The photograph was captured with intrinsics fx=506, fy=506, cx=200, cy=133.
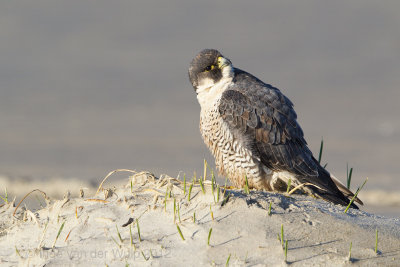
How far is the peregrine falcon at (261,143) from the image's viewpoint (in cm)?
657

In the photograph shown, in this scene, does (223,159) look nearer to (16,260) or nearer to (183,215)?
(183,215)

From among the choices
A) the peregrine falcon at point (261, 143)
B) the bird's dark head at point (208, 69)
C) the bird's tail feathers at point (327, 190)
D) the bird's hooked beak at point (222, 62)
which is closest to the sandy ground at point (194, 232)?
the bird's tail feathers at point (327, 190)

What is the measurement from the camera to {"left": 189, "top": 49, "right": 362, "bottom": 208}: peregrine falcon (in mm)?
6566

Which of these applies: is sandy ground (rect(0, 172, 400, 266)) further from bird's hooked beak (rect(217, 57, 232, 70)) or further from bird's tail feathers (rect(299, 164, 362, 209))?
bird's hooked beak (rect(217, 57, 232, 70))

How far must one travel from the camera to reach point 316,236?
4461mm

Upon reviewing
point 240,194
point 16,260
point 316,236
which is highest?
point 240,194

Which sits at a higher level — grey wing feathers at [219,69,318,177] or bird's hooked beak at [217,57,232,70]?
bird's hooked beak at [217,57,232,70]

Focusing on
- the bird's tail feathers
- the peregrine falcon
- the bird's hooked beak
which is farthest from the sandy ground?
the bird's hooked beak

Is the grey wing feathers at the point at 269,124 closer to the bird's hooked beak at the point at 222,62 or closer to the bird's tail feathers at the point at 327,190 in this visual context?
the bird's tail feathers at the point at 327,190

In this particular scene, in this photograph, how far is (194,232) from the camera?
14.3 feet

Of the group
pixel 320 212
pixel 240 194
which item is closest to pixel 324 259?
pixel 320 212

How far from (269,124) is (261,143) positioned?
0.28 m

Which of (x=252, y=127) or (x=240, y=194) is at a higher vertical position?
(x=252, y=127)

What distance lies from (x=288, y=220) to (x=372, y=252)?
0.76m
